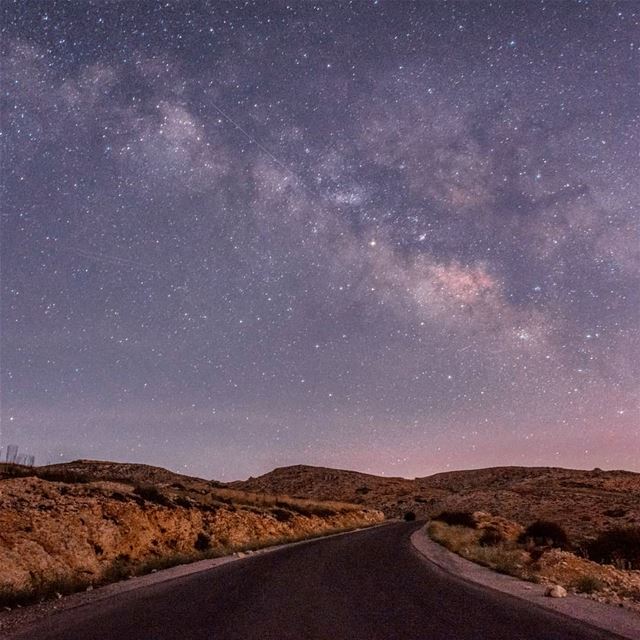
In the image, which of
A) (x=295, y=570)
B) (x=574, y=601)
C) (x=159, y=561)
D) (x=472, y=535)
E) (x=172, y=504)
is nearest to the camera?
(x=574, y=601)

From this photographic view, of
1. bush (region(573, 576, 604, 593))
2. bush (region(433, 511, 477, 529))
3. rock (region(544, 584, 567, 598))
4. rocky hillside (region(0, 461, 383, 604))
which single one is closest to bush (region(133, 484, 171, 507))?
rocky hillside (region(0, 461, 383, 604))

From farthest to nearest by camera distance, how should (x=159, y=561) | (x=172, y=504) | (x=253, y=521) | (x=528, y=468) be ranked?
(x=528, y=468)
(x=253, y=521)
(x=172, y=504)
(x=159, y=561)

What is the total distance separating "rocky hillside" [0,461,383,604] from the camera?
14875 mm

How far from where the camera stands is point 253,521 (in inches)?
1249

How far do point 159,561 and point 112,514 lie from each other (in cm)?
490

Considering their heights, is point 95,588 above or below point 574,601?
below

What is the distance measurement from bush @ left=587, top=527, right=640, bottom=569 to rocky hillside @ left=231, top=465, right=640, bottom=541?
297 inches

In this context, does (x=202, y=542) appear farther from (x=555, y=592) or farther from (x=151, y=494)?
(x=555, y=592)

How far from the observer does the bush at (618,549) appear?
23.5m

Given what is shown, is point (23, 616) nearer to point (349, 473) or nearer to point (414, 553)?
point (414, 553)

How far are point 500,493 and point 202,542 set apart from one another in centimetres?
6242

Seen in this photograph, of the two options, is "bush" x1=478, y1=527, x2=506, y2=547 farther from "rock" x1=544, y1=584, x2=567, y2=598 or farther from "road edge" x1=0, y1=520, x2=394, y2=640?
"rock" x1=544, y1=584, x2=567, y2=598

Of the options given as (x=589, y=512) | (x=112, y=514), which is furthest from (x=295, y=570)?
(x=589, y=512)

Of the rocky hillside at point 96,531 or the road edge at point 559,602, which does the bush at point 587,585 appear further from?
the rocky hillside at point 96,531
